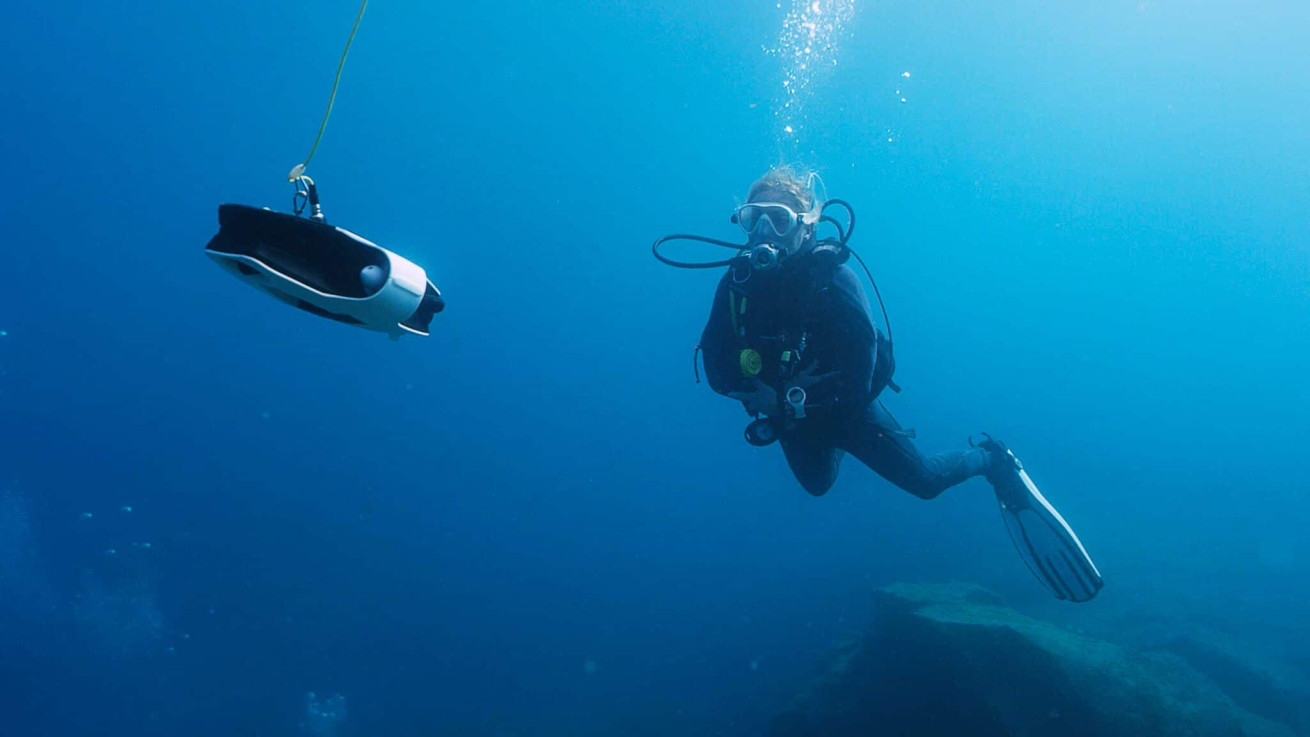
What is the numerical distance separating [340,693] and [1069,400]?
6189 centimetres

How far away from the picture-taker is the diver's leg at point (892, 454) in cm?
484

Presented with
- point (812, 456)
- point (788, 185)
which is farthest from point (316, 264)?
point (812, 456)

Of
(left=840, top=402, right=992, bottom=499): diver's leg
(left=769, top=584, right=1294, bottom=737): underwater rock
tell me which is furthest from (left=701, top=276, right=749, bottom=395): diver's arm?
(left=769, top=584, right=1294, bottom=737): underwater rock

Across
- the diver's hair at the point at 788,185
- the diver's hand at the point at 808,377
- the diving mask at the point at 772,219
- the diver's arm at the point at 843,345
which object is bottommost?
the diver's hand at the point at 808,377

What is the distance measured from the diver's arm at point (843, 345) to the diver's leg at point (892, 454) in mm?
622

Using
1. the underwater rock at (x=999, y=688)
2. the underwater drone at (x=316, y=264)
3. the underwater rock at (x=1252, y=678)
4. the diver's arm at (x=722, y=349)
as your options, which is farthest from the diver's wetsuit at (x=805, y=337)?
the underwater rock at (x=1252, y=678)

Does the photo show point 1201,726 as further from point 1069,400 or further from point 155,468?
point 1069,400

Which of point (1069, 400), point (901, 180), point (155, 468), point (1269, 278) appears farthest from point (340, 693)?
point (1269, 278)

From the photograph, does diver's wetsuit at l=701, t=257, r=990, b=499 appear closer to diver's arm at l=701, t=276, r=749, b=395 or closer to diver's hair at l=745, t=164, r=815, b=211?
diver's arm at l=701, t=276, r=749, b=395

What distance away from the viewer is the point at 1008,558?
1988 centimetres

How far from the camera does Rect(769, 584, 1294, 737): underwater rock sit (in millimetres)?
7062

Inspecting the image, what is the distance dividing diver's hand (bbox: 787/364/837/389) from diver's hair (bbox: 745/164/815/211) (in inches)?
43.8

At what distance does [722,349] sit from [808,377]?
2.01 feet

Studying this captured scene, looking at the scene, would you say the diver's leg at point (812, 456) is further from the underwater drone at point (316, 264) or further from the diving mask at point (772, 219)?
the underwater drone at point (316, 264)
